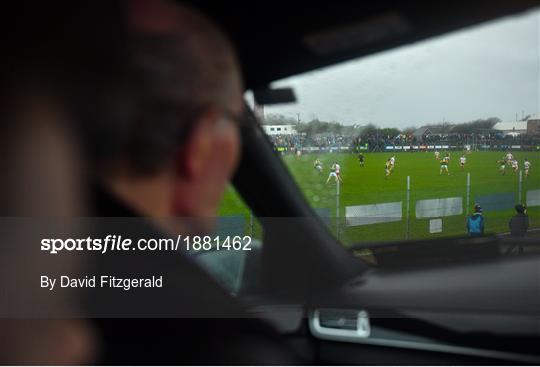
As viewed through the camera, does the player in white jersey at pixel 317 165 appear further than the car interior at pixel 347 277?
Yes

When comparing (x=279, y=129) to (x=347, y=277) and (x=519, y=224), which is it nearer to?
(x=347, y=277)

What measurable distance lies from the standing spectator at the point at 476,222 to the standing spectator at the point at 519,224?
9 centimetres

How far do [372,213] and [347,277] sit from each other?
230mm

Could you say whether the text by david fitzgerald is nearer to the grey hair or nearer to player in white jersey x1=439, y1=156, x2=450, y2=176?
the grey hair

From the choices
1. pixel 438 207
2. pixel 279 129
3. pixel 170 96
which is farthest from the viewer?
pixel 438 207

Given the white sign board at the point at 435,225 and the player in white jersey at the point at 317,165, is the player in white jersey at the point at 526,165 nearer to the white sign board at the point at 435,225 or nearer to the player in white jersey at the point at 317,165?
the white sign board at the point at 435,225

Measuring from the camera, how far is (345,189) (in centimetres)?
171

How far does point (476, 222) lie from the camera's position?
5.68 ft

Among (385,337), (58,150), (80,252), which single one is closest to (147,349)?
(80,252)

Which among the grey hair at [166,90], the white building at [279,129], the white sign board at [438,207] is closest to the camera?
the grey hair at [166,90]

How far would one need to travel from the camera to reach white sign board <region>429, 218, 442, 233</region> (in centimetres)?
173

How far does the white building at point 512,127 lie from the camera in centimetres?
163

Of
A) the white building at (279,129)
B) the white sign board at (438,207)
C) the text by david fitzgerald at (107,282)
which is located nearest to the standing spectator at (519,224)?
the white sign board at (438,207)

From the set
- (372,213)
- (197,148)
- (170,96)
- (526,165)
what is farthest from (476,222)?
(170,96)
